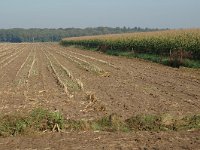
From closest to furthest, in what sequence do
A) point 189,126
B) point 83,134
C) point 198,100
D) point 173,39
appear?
point 83,134 → point 189,126 → point 198,100 → point 173,39

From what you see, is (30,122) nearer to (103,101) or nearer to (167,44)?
(103,101)

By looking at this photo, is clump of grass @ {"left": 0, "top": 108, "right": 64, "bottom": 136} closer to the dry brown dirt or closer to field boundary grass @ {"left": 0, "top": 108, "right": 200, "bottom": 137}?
field boundary grass @ {"left": 0, "top": 108, "right": 200, "bottom": 137}

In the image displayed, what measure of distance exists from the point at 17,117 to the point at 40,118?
54 cm

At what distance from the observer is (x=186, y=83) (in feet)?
57.5

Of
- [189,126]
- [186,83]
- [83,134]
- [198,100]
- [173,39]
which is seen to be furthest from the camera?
[173,39]

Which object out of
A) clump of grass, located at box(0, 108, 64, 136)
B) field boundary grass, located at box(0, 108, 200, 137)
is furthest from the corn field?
clump of grass, located at box(0, 108, 64, 136)

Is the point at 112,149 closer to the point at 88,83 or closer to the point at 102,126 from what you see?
the point at 102,126

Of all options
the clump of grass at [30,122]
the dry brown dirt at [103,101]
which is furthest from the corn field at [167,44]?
the clump of grass at [30,122]

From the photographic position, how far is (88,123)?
33.3 feet

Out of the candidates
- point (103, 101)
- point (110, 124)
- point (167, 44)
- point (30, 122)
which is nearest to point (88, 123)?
point (110, 124)

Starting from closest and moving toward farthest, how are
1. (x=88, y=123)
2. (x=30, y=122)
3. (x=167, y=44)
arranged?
1. (x=30, y=122)
2. (x=88, y=123)
3. (x=167, y=44)

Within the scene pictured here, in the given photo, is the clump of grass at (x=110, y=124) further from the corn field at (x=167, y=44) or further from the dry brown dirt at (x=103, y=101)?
the corn field at (x=167, y=44)

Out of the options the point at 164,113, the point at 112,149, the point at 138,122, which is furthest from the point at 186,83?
the point at 112,149

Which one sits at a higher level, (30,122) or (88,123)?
(30,122)
